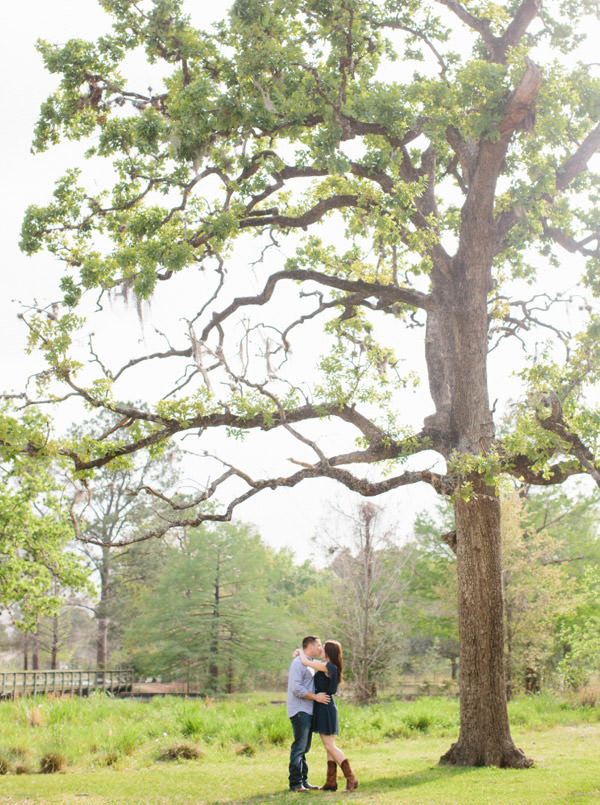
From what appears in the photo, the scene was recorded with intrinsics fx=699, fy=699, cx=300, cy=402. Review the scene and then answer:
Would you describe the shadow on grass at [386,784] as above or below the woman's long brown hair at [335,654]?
below

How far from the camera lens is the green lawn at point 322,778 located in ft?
25.1

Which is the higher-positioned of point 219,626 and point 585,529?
point 585,529

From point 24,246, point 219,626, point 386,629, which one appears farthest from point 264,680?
point 24,246

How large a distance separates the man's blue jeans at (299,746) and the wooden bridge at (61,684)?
13200mm

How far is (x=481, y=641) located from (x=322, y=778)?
2.87 m

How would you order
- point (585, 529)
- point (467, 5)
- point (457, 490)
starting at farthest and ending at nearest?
point (585, 529) → point (467, 5) → point (457, 490)

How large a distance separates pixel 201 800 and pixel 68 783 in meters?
2.31

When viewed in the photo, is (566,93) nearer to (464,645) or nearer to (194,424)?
(194,424)

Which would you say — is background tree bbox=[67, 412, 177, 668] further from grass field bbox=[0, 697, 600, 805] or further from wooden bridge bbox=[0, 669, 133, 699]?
grass field bbox=[0, 697, 600, 805]

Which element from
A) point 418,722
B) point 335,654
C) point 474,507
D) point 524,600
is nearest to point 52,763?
point 335,654

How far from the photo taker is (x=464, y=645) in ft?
33.2

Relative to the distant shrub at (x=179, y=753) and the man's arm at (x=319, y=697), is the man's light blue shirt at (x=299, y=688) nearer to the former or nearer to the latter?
the man's arm at (x=319, y=697)

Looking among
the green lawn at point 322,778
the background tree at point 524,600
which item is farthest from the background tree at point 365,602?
the green lawn at point 322,778

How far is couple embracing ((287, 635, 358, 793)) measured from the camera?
8.25 m
